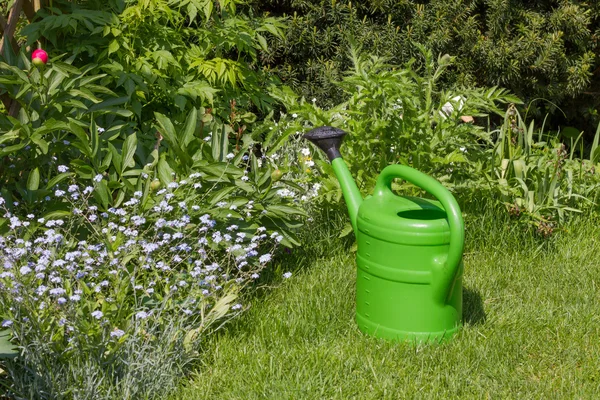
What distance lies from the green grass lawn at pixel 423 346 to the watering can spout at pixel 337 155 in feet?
1.44

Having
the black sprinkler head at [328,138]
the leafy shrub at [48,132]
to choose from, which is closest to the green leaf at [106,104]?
the leafy shrub at [48,132]

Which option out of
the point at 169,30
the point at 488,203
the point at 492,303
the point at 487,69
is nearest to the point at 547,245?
the point at 488,203

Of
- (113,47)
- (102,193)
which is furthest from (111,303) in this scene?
(113,47)

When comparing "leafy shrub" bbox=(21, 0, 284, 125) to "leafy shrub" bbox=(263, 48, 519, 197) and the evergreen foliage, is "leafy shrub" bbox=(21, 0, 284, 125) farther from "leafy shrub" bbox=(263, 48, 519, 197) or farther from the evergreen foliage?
the evergreen foliage

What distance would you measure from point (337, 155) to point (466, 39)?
2429mm

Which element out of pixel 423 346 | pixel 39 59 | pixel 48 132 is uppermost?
pixel 39 59

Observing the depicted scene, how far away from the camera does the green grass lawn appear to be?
257 centimetres

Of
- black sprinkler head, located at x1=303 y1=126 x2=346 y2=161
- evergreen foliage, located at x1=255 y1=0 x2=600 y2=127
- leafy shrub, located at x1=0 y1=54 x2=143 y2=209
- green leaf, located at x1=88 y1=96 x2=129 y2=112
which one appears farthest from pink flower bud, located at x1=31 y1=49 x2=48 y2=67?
evergreen foliage, located at x1=255 y1=0 x2=600 y2=127

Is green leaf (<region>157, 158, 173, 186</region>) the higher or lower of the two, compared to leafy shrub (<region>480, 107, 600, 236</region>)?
higher

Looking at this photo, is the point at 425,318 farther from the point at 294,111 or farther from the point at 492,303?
the point at 294,111

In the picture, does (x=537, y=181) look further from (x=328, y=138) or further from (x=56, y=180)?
(x=56, y=180)

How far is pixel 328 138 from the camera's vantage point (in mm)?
2961

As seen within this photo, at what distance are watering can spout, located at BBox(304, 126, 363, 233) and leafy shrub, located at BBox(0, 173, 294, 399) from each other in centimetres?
41

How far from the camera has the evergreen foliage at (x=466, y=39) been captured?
5020mm
